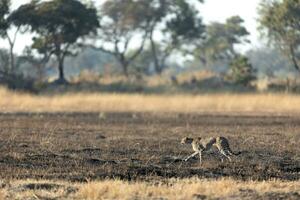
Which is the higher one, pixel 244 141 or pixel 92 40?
pixel 92 40

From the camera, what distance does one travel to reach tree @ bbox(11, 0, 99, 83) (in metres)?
54.9

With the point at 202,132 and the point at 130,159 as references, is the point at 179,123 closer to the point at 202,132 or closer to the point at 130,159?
the point at 202,132

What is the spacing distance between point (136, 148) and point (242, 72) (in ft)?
114

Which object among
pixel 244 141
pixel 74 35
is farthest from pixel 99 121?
pixel 74 35

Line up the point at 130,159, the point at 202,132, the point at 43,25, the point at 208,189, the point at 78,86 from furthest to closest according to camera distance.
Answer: the point at 43,25 → the point at 78,86 → the point at 202,132 → the point at 130,159 → the point at 208,189

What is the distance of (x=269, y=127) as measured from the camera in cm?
2731

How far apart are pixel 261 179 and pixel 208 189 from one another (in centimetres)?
206

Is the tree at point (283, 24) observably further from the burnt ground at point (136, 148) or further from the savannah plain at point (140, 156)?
the burnt ground at point (136, 148)

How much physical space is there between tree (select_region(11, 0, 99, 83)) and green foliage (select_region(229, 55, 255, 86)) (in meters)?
11.3

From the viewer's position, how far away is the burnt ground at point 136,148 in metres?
14.3

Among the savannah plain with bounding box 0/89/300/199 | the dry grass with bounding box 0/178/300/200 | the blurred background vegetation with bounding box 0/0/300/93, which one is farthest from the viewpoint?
the blurred background vegetation with bounding box 0/0/300/93

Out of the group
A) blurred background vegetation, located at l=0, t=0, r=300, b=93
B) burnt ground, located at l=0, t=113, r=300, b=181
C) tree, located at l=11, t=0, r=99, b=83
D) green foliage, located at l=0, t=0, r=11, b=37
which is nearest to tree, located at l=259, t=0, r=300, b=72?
blurred background vegetation, located at l=0, t=0, r=300, b=93

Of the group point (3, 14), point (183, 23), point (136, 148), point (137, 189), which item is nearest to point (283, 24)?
point (183, 23)

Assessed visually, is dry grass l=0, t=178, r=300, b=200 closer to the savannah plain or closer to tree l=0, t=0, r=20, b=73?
the savannah plain
